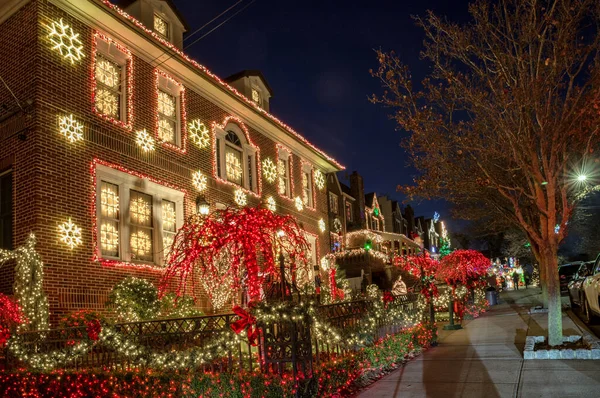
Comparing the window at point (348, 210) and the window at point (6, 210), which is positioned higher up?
the window at point (348, 210)

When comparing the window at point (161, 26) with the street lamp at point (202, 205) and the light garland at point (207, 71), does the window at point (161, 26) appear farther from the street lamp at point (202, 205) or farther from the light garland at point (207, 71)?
the street lamp at point (202, 205)

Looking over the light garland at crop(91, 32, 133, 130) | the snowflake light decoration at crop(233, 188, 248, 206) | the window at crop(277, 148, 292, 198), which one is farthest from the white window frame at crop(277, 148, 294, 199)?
the light garland at crop(91, 32, 133, 130)

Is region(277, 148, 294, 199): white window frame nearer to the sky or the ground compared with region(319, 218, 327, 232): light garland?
nearer to the sky

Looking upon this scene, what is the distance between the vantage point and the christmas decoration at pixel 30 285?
31.6ft

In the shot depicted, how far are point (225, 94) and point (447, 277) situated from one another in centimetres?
1076

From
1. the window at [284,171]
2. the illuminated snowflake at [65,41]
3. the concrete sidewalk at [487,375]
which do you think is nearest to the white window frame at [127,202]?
the illuminated snowflake at [65,41]

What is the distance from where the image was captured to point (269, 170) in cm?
1934

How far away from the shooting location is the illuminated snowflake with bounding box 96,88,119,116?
1245cm

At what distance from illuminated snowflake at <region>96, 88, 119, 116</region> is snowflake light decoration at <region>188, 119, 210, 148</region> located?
2671 mm

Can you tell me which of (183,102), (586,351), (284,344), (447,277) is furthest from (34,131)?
(447,277)

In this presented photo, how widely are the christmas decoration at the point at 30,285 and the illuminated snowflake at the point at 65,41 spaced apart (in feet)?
14.2

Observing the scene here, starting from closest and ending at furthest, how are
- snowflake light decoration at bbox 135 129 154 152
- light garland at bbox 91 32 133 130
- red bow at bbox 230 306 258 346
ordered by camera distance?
red bow at bbox 230 306 258 346 → light garland at bbox 91 32 133 130 → snowflake light decoration at bbox 135 129 154 152

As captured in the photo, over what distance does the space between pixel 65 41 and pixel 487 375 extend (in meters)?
10.8

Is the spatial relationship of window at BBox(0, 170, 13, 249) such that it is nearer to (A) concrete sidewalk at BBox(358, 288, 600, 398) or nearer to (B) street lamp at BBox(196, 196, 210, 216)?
(B) street lamp at BBox(196, 196, 210, 216)
